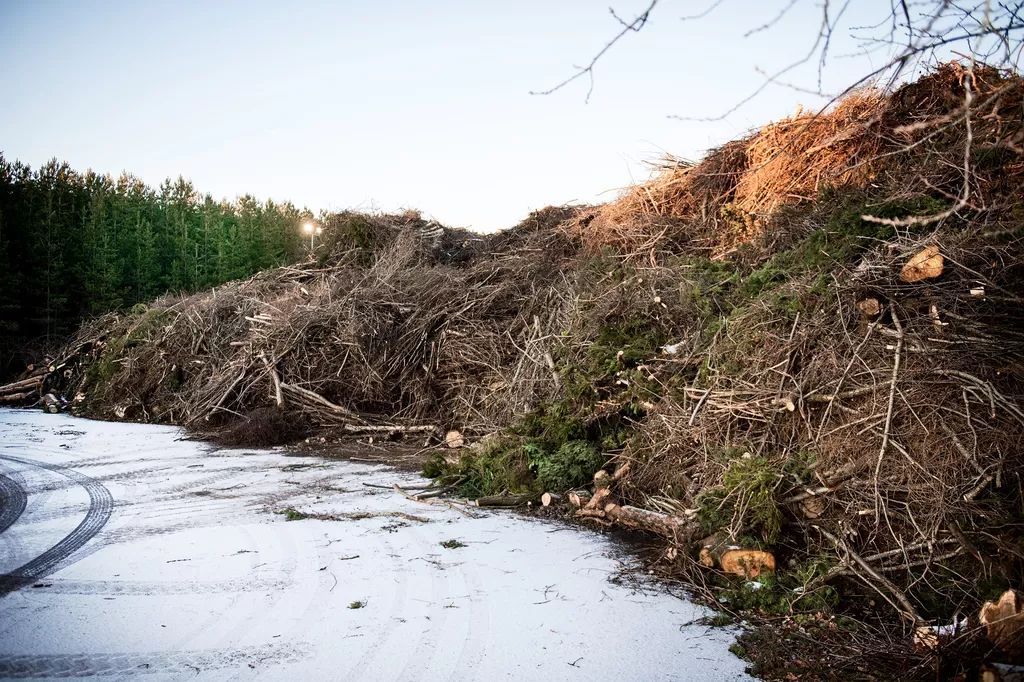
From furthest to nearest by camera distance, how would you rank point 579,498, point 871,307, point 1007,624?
1. point 579,498
2. point 871,307
3. point 1007,624

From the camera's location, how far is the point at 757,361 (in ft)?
18.0

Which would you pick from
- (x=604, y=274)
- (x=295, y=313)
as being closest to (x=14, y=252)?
(x=295, y=313)

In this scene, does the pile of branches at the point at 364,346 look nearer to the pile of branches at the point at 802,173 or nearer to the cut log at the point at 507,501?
the pile of branches at the point at 802,173

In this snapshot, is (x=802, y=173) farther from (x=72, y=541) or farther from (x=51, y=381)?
(x=51, y=381)

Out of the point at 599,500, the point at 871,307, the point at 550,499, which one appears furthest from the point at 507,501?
the point at 871,307

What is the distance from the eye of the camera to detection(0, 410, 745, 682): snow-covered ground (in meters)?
3.17

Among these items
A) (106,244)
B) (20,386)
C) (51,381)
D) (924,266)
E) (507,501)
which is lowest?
(507,501)

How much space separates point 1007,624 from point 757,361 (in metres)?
2.83

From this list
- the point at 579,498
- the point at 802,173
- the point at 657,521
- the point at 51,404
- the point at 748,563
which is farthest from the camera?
the point at 51,404

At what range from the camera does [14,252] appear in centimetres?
2392

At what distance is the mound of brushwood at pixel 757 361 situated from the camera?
393 centimetres

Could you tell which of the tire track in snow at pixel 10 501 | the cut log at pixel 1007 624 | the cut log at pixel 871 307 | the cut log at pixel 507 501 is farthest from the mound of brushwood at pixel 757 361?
the tire track in snow at pixel 10 501

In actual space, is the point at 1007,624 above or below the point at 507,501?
above

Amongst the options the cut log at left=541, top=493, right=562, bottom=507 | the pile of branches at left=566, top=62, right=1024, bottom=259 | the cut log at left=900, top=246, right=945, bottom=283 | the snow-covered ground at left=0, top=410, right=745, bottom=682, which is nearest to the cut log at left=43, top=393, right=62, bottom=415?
the snow-covered ground at left=0, top=410, right=745, bottom=682
